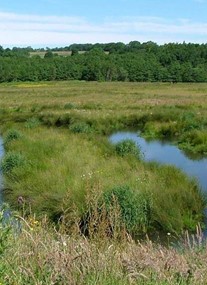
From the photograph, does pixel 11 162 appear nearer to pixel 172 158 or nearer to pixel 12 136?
pixel 172 158

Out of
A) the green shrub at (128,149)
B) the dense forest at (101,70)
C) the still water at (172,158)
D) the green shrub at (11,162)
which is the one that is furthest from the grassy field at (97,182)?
the dense forest at (101,70)

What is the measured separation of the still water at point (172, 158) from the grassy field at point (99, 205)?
74 centimetres

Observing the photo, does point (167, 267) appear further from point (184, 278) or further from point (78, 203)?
point (78, 203)

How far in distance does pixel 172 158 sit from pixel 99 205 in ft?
36.8

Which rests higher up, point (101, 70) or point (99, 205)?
point (99, 205)

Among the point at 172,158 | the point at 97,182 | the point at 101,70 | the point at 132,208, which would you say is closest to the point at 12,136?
the point at 172,158

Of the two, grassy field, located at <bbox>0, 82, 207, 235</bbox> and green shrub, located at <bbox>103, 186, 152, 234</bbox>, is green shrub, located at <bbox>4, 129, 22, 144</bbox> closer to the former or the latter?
grassy field, located at <bbox>0, 82, 207, 235</bbox>

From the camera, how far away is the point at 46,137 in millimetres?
22078

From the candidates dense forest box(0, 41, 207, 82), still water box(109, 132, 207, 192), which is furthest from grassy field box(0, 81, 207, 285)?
dense forest box(0, 41, 207, 82)

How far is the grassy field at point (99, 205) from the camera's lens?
12.9 ft

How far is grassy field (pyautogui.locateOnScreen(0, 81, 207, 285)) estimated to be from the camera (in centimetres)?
393

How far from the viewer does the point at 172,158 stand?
20.5 m

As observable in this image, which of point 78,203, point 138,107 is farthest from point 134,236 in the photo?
point 138,107

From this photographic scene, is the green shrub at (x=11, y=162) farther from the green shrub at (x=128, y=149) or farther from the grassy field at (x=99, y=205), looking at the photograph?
the green shrub at (x=128, y=149)
